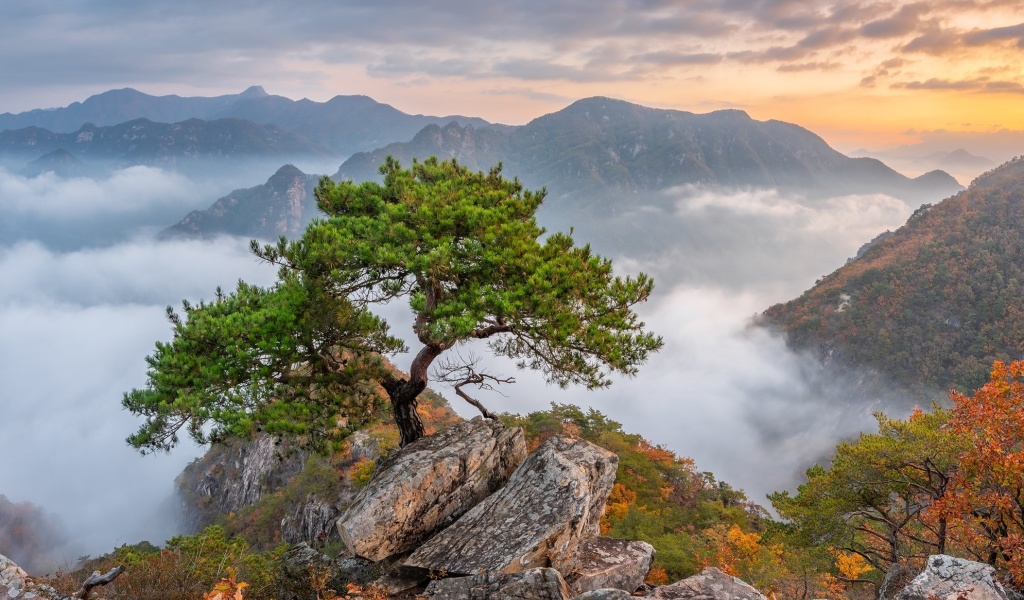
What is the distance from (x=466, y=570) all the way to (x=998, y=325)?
394ft

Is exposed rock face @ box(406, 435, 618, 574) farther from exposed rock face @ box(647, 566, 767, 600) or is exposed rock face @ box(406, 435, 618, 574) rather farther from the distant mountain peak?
the distant mountain peak

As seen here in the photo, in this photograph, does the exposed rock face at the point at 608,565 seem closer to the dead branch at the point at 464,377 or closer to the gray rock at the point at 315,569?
the gray rock at the point at 315,569

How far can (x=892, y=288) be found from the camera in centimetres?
11156

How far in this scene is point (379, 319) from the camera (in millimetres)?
12117

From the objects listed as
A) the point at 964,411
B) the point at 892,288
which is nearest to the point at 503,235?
the point at 964,411

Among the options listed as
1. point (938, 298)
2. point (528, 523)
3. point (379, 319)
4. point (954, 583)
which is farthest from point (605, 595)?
point (938, 298)

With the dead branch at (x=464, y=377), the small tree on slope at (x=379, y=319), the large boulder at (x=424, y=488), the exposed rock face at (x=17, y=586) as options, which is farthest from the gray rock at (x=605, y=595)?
the exposed rock face at (x=17, y=586)

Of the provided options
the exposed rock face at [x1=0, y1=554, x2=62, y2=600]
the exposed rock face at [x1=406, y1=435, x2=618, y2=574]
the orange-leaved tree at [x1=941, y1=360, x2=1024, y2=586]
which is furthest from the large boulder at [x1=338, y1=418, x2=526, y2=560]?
the orange-leaved tree at [x1=941, y1=360, x2=1024, y2=586]

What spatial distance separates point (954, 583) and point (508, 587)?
6869 mm

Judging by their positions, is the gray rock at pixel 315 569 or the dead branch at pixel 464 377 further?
the dead branch at pixel 464 377

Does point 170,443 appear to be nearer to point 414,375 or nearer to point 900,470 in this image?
point 414,375

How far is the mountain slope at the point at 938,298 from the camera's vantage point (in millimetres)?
94500

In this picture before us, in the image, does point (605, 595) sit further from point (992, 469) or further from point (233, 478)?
point (233, 478)

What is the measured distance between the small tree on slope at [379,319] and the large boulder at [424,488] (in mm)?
1814
